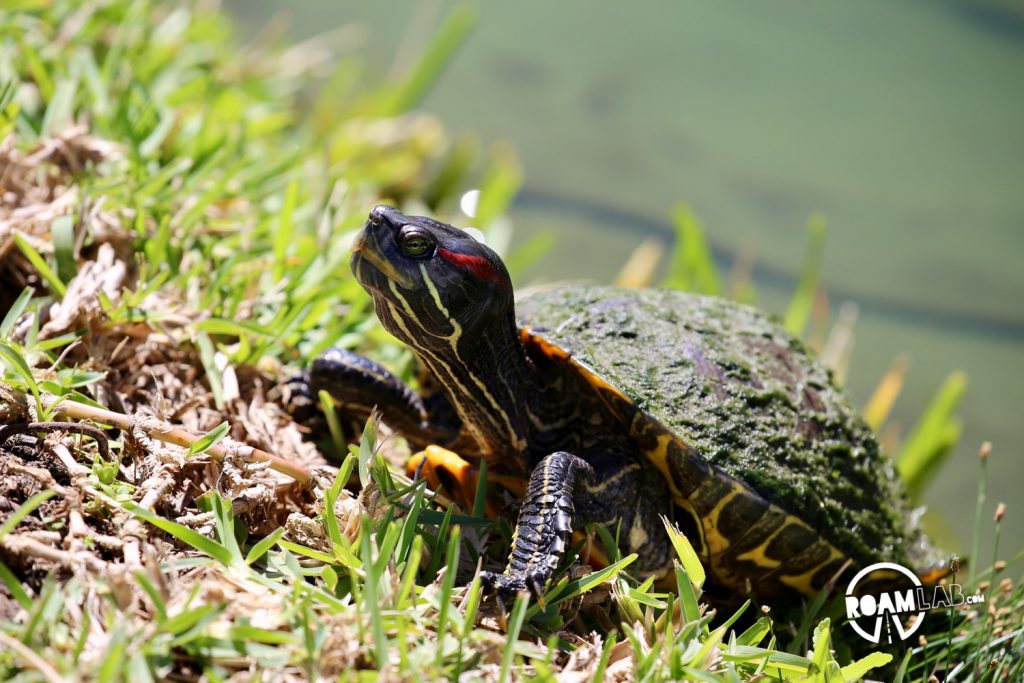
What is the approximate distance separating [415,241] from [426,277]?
10 centimetres

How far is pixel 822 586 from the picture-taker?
2.77 m

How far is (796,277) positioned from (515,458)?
3.91 m

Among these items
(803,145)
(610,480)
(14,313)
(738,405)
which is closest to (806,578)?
(738,405)

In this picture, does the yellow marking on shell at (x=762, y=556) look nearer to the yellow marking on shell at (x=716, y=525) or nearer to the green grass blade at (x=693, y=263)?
the yellow marking on shell at (x=716, y=525)

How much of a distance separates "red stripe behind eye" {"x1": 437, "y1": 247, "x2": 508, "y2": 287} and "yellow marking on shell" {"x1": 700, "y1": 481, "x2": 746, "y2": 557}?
0.88 metres

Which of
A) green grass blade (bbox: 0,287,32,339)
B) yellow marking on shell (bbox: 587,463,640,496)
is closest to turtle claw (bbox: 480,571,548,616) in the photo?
yellow marking on shell (bbox: 587,463,640,496)

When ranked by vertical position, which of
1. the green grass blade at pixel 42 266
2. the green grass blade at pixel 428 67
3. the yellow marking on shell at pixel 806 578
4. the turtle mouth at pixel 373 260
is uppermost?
the green grass blade at pixel 428 67

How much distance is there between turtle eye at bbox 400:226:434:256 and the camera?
2.36 m

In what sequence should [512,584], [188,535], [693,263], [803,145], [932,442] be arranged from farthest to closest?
[803,145]
[693,263]
[932,442]
[512,584]
[188,535]

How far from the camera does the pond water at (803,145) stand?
5.69 m

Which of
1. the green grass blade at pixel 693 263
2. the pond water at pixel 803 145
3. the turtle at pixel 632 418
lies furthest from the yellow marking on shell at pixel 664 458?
the pond water at pixel 803 145

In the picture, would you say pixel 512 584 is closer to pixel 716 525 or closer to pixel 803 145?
pixel 716 525

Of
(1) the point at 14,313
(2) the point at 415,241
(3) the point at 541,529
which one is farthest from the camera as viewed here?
(1) the point at 14,313

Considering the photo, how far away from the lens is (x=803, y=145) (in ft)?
23.8
